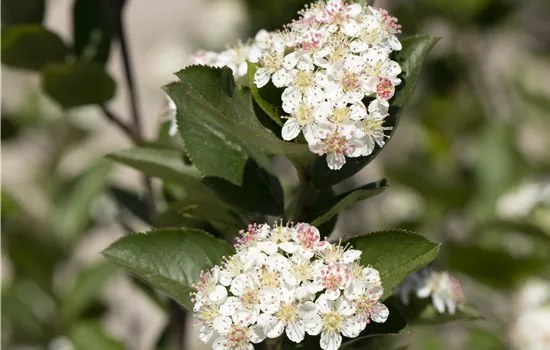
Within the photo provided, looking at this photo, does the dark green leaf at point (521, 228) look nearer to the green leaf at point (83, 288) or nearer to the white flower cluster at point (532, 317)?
the white flower cluster at point (532, 317)

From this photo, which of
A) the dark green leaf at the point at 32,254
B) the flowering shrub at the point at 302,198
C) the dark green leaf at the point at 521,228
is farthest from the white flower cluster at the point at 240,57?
the dark green leaf at the point at 32,254

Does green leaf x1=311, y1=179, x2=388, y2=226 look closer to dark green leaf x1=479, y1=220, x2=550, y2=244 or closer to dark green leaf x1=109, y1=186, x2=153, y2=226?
dark green leaf x1=109, y1=186, x2=153, y2=226

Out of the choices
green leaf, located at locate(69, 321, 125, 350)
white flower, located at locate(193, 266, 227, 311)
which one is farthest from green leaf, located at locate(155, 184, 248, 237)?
green leaf, located at locate(69, 321, 125, 350)

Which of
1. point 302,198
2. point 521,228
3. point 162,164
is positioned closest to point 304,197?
point 302,198

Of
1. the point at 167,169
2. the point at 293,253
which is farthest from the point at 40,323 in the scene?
the point at 293,253

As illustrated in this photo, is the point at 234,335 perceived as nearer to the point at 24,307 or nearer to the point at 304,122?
the point at 304,122

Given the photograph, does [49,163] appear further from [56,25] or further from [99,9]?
[56,25]

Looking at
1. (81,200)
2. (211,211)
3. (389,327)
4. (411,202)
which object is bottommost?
(411,202)
